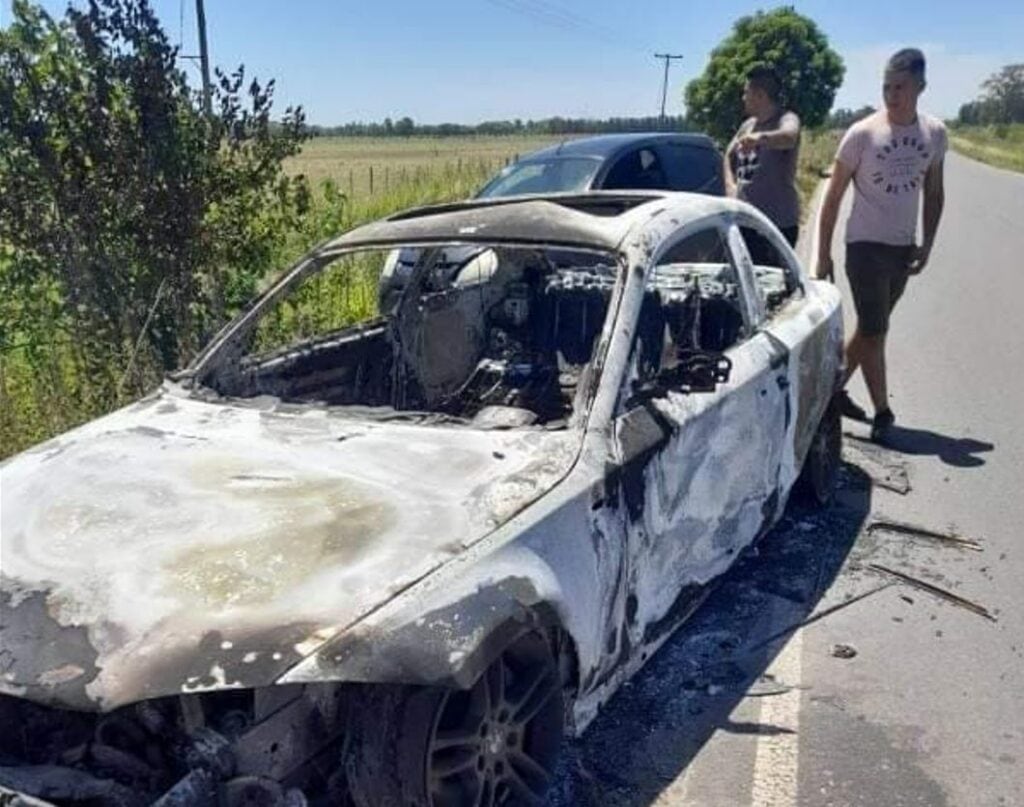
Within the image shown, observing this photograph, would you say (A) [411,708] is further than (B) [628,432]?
No

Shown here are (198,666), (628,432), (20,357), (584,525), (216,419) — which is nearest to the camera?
(198,666)

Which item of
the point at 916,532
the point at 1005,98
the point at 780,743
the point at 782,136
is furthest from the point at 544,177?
the point at 1005,98

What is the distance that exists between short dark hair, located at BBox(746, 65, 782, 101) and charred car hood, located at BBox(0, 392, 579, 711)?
501cm

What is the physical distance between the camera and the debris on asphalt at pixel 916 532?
197 inches

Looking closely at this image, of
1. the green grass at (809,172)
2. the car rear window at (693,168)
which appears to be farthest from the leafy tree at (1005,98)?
the car rear window at (693,168)

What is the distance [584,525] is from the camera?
9.84 feet

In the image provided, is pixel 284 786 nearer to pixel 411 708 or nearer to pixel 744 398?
pixel 411 708

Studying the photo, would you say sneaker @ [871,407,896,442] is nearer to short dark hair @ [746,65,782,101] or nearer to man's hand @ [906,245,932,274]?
man's hand @ [906,245,932,274]

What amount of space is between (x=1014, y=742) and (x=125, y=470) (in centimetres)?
286

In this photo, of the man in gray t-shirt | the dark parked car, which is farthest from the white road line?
the dark parked car

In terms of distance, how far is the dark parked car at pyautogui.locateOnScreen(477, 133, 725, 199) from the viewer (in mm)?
10031

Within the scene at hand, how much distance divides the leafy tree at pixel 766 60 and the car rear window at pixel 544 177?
28.0 meters

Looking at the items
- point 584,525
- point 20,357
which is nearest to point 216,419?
point 584,525

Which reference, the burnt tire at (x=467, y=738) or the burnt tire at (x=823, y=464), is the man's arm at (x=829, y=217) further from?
the burnt tire at (x=467, y=738)
